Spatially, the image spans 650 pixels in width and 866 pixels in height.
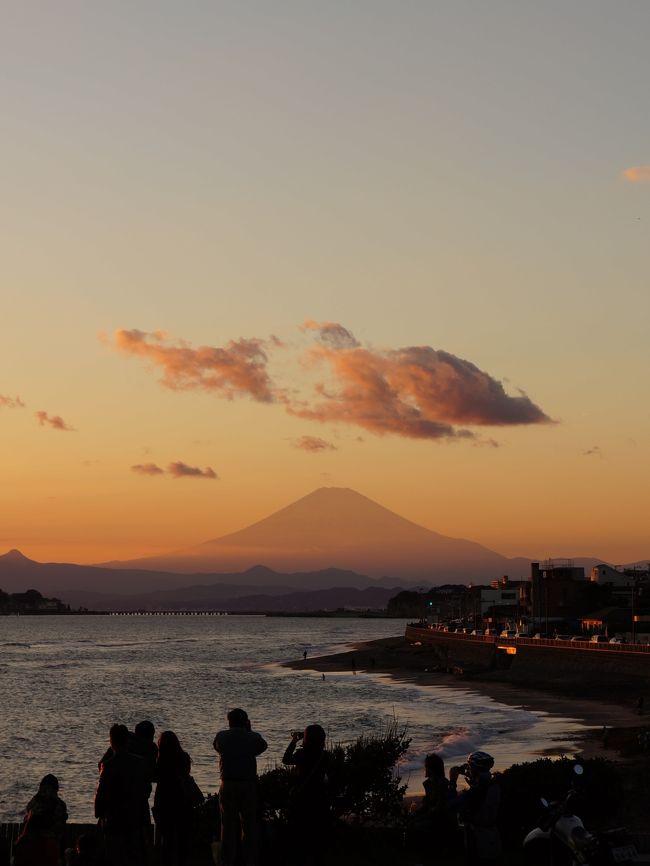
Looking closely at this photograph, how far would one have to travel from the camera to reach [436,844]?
17.7 meters

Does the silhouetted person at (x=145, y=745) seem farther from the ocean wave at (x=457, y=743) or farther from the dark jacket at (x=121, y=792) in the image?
the ocean wave at (x=457, y=743)

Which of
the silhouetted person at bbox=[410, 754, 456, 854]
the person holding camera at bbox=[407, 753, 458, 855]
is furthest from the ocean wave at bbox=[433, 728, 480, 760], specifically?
the silhouetted person at bbox=[410, 754, 456, 854]

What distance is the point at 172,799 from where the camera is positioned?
50.2 feet

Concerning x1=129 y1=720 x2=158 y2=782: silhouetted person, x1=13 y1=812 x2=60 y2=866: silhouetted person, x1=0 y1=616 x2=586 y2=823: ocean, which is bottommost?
x1=0 y1=616 x2=586 y2=823: ocean

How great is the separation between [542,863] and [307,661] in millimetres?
127373

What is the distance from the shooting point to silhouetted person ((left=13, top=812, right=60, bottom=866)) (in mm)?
11594

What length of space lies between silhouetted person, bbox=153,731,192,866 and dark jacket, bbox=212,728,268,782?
0.74 m

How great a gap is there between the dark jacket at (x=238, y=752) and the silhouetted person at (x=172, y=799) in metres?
0.74

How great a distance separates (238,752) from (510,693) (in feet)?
245

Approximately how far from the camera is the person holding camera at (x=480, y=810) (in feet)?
40.2

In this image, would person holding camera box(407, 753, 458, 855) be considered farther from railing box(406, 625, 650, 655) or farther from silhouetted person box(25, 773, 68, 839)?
railing box(406, 625, 650, 655)

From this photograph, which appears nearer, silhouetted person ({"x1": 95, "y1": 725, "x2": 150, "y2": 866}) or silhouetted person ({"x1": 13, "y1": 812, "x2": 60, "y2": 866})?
silhouetted person ({"x1": 13, "y1": 812, "x2": 60, "y2": 866})

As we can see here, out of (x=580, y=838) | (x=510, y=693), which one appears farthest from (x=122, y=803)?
(x=510, y=693)

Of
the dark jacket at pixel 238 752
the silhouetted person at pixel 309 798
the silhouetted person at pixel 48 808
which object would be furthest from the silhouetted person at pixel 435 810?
the silhouetted person at pixel 48 808
